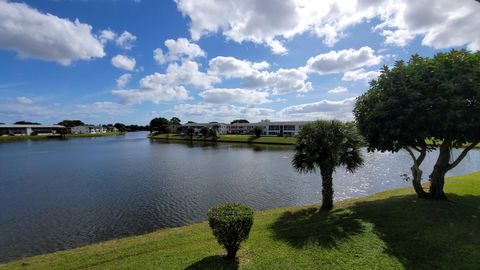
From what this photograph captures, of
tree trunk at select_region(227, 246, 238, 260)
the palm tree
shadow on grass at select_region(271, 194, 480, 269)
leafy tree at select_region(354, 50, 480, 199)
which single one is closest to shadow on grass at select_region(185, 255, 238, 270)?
tree trunk at select_region(227, 246, 238, 260)

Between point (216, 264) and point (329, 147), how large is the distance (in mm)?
9969

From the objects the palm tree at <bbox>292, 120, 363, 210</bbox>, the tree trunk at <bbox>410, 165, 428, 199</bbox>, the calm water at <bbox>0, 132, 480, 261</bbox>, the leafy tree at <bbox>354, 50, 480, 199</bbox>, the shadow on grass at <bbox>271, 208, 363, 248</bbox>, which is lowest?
the calm water at <bbox>0, 132, 480, 261</bbox>

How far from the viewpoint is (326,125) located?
15.7 m

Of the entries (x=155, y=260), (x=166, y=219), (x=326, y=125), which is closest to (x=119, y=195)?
(x=166, y=219)

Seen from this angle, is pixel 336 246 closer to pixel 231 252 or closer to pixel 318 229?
pixel 318 229

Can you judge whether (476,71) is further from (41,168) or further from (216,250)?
(41,168)

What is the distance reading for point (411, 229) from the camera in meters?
10.1

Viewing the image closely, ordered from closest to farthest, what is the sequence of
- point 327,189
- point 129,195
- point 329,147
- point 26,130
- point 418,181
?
1. point 418,181
2. point 329,147
3. point 327,189
4. point 129,195
5. point 26,130

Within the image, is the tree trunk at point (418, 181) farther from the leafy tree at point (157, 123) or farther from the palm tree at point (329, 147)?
the leafy tree at point (157, 123)

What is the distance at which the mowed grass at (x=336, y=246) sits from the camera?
312 inches

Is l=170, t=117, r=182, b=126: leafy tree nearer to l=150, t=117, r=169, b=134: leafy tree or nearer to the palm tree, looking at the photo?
l=150, t=117, r=169, b=134: leafy tree

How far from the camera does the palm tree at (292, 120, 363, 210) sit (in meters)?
15.4

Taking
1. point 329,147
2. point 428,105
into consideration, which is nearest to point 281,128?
point 329,147

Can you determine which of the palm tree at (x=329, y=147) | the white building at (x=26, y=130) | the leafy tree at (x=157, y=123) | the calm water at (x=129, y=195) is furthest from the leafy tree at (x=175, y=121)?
the palm tree at (x=329, y=147)
